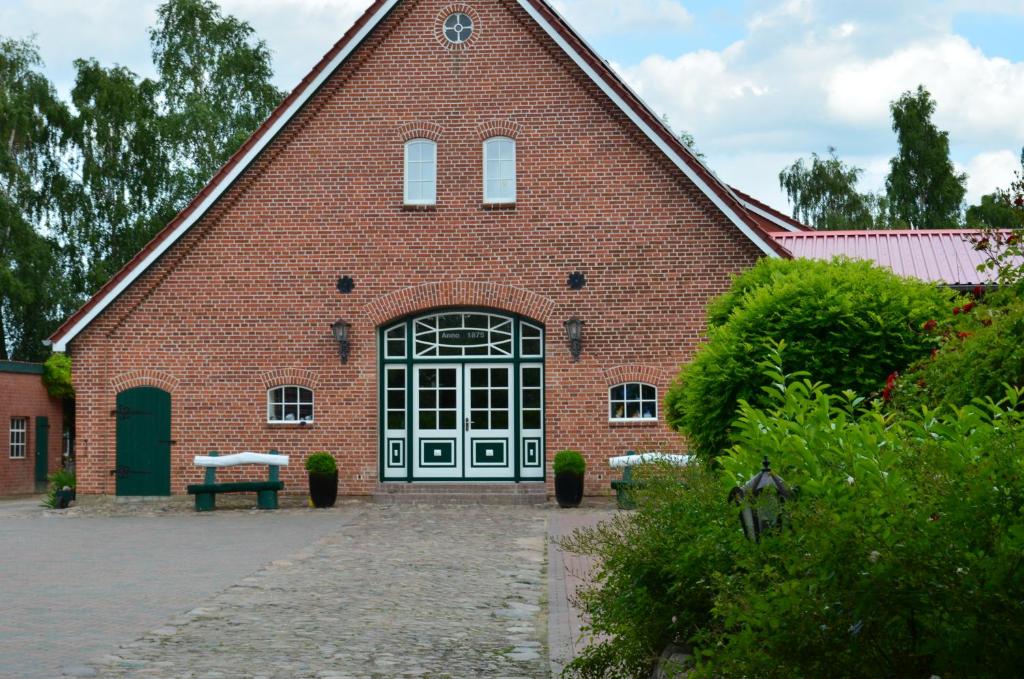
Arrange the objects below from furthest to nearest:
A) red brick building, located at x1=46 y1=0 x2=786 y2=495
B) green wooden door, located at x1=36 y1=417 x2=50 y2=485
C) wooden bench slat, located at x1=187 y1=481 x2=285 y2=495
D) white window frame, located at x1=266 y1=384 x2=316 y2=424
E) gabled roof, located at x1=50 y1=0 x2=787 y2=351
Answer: green wooden door, located at x1=36 y1=417 x2=50 y2=485 → white window frame, located at x1=266 y1=384 x2=316 y2=424 → red brick building, located at x1=46 y1=0 x2=786 y2=495 → gabled roof, located at x1=50 y1=0 x2=787 y2=351 → wooden bench slat, located at x1=187 y1=481 x2=285 y2=495

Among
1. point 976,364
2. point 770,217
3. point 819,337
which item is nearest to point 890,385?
point 976,364

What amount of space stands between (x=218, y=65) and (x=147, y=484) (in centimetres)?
2262

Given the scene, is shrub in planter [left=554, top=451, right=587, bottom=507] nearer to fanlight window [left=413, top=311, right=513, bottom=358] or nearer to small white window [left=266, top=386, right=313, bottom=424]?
fanlight window [left=413, top=311, right=513, bottom=358]

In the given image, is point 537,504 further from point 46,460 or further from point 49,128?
point 49,128

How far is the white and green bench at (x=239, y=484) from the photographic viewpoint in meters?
20.8

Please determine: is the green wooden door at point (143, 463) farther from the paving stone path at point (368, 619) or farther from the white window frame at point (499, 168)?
the paving stone path at point (368, 619)

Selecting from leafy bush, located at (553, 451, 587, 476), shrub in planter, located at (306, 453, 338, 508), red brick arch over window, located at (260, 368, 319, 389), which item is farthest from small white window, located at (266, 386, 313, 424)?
leafy bush, located at (553, 451, 587, 476)

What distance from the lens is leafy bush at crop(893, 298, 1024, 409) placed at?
728cm

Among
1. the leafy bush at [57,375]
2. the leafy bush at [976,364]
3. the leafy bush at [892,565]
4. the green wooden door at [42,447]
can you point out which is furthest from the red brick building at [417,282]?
the leafy bush at [892,565]

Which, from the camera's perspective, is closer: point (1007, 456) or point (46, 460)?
point (1007, 456)

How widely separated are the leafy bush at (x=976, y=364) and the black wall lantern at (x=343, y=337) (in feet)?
46.1

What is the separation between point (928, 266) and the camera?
22797mm

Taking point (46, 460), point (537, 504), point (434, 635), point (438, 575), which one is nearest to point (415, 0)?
point (537, 504)

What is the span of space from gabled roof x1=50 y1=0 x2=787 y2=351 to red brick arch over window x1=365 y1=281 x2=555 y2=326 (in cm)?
314
